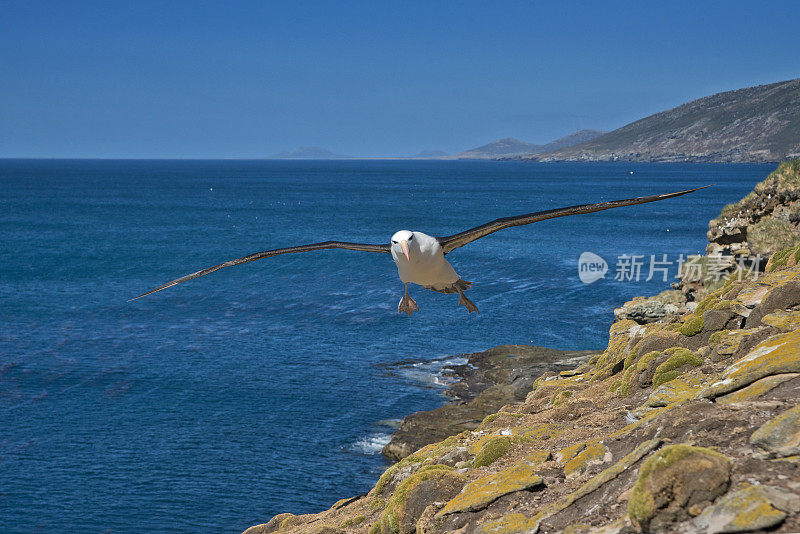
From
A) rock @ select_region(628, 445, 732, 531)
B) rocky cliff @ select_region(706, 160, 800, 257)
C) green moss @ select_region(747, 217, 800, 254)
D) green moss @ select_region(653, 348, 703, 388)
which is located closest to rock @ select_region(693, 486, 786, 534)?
rock @ select_region(628, 445, 732, 531)

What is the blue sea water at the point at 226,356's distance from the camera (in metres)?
39.8

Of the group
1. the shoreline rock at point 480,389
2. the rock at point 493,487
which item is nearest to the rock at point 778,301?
the rock at point 493,487

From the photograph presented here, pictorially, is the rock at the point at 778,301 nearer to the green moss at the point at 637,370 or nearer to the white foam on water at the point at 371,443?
the green moss at the point at 637,370

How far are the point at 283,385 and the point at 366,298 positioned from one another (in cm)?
2510

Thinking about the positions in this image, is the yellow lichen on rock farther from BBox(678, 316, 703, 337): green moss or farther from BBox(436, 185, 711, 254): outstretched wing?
BBox(436, 185, 711, 254): outstretched wing

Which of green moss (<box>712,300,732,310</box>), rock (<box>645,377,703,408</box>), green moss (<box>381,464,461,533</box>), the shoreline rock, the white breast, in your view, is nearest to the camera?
green moss (<box>381,464,461,533</box>)

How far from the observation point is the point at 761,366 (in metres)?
13.7

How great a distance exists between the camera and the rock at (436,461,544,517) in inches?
557

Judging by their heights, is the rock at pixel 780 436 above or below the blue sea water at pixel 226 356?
above

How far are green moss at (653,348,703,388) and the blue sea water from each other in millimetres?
22568

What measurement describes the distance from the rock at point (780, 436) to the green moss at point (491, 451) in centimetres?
861

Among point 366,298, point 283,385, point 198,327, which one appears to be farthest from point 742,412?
point 366,298

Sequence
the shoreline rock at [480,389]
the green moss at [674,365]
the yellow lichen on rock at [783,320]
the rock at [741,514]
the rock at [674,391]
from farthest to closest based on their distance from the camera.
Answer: the shoreline rock at [480,389], the green moss at [674,365], the yellow lichen on rock at [783,320], the rock at [674,391], the rock at [741,514]

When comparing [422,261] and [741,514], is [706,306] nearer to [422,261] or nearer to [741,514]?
[422,261]
